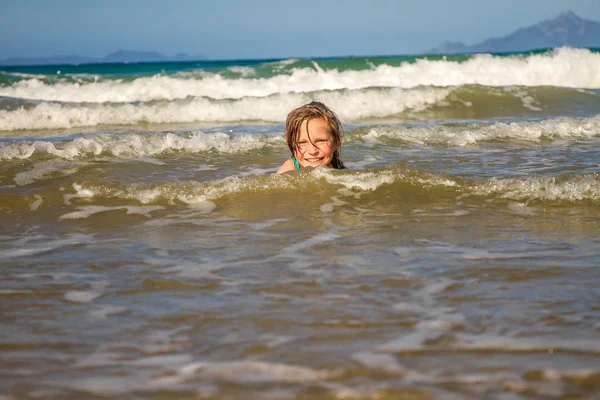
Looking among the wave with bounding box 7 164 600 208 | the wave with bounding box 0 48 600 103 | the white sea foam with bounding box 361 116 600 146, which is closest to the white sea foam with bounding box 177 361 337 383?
the wave with bounding box 7 164 600 208

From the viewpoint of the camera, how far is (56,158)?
6.51 meters

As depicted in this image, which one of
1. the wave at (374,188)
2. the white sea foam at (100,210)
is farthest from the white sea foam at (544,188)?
the white sea foam at (100,210)

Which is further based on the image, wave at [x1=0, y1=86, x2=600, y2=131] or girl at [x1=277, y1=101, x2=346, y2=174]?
wave at [x1=0, y1=86, x2=600, y2=131]

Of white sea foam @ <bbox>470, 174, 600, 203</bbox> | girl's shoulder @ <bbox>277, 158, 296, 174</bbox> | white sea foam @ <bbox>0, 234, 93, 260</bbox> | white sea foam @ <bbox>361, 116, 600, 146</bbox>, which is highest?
white sea foam @ <bbox>361, 116, 600, 146</bbox>

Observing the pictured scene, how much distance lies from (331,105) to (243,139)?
552cm

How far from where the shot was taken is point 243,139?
7.37 meters

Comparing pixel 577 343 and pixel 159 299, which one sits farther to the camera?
pixel 159 299

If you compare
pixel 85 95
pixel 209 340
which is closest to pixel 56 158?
pixel 209 340

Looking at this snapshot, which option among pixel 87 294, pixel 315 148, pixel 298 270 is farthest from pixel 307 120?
pixel 87 294

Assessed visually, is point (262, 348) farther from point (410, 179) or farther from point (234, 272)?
point (410, 179)

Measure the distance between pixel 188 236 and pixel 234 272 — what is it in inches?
31.0

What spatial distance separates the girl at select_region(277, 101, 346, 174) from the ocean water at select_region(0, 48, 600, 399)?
311 millimetres

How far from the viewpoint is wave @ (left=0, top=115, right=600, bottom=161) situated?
671cm

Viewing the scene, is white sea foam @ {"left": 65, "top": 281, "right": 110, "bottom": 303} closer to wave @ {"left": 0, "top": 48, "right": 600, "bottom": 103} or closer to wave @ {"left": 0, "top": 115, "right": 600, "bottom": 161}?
wave @ {"left": 0, "top": 115, "right": 600, "bottom": 161}
